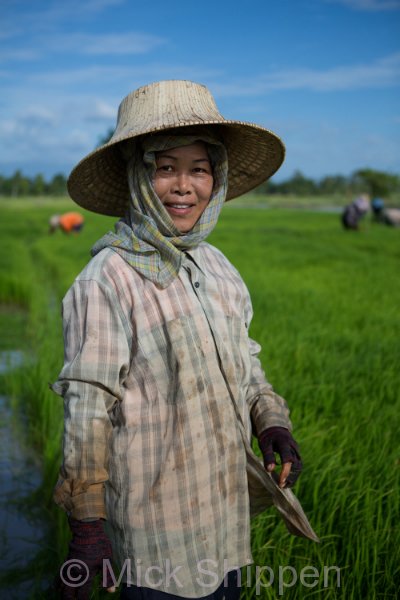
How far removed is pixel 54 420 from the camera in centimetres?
296

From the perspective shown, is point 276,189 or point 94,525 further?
point 276,189

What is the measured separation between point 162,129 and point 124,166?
27cm

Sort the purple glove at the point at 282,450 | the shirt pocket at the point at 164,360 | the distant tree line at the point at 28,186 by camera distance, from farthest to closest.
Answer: the distant tree line at the point at 28,186
the purple glove at the point at 282,450
the shirt pocket at the point at 164,360

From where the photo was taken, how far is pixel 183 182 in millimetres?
1269

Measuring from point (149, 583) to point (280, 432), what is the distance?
16.9 inches

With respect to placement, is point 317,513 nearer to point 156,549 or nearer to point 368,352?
point 156,549

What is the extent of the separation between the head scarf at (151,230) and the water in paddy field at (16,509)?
4.85 feet

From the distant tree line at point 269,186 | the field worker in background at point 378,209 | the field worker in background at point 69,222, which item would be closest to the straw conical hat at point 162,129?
the field worker in background at point 69,222

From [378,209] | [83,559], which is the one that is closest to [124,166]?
[83,559]

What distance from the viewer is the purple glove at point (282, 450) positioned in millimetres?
1340

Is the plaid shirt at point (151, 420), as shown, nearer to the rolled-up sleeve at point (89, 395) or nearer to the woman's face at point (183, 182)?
the rolled-up sleeve at point (89, 395)

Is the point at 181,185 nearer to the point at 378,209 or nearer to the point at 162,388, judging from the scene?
the point at 162,388

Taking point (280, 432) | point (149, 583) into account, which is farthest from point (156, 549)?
point (280, 432)

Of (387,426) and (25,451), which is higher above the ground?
(387,426)
